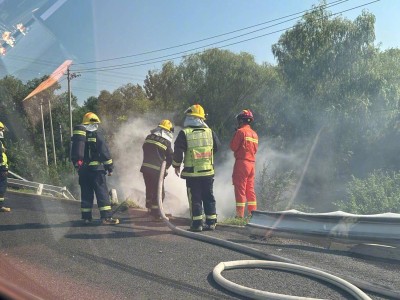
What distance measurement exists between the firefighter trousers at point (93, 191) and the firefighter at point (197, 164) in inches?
49.9

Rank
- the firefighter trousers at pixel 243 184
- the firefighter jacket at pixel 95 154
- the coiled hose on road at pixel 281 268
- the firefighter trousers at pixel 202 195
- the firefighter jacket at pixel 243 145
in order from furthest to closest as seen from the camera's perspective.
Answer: the firefighter jacket at pixel 243 145, the firefighter trousers at pixel 243 184, the firefighter jacket at pixel 95 154, the firefighter trousers at pixel 202 195, the coiled hose on road at pixel 281 268

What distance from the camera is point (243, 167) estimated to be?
8008 mm

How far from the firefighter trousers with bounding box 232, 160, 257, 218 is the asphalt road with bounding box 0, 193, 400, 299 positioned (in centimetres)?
112

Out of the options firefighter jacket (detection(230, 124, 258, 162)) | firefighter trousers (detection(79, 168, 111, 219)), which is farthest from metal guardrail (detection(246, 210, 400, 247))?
firefighter trousers (detection(79, 168, 111, 219))

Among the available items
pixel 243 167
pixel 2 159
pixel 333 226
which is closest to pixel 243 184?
pixel 243 167

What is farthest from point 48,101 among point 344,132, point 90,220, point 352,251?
point 352,251

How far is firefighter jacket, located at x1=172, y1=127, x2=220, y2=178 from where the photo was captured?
6.72m

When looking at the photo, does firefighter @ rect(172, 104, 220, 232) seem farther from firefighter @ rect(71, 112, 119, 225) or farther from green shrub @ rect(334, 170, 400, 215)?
green shrub @ rect(334, 170, 400, 215)

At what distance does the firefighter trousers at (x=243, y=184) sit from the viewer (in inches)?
312

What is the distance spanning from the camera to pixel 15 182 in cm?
1438

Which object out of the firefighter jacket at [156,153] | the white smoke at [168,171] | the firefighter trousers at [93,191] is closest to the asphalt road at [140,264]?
the firefighter trousers at [93,191]

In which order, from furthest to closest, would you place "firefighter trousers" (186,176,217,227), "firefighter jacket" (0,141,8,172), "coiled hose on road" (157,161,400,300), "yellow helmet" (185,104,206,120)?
"firefighter jacket" (0,141,8,172) → "yellow helmet" (185,104,206,120) → "firefighter trousers" (186,176,217,227) → "coiled hose on road" (157,161,400,300)

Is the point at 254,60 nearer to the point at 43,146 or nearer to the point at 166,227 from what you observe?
the point at 43,146

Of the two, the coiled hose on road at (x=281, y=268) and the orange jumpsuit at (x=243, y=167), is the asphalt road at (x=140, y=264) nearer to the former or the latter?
the coiled hose on road at (x=281, y=268)
